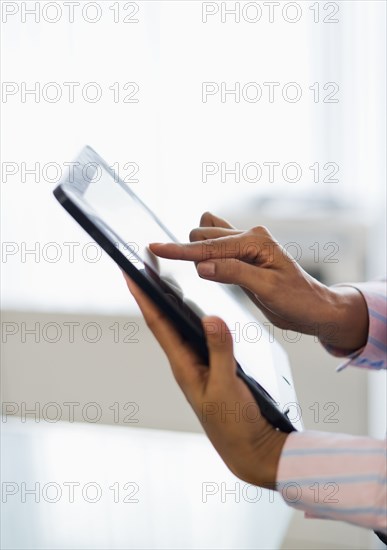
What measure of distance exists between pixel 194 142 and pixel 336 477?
167 centimetres

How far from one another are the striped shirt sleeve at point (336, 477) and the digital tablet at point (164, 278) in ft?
0.10

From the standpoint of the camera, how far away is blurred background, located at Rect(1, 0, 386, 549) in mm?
2076

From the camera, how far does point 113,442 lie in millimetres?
1039

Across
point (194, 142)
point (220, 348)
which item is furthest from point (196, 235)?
point (194, 142)

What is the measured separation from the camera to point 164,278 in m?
0.72

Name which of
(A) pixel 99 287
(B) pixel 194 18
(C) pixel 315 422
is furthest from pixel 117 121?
(C) pixel 315 422

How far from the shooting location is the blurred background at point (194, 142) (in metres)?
2.08

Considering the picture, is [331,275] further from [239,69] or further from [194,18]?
[194,18]

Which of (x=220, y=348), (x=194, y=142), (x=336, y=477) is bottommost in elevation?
(x=336, y=477)

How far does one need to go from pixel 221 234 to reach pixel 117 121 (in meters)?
1.38

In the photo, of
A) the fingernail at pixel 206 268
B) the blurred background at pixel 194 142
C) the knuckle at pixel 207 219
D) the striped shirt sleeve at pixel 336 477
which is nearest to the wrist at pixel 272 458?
the striped shirt sleeve at pixel 336 477

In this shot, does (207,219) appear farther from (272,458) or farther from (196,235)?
(272,458)

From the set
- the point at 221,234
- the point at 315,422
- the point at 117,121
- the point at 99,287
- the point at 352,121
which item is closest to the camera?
the point at 221,234

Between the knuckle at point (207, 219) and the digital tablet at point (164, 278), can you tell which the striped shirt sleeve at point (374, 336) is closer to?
the digital tablet at point (164, 278)
